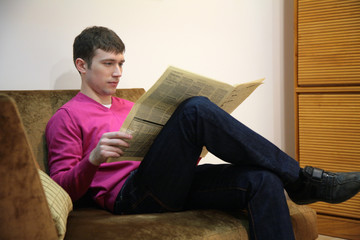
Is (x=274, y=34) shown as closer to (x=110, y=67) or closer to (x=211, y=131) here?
(x=110, y=67)

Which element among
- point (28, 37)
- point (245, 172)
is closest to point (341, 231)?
point (245, 172)

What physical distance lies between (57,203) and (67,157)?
29 cm

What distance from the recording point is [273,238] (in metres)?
1.05

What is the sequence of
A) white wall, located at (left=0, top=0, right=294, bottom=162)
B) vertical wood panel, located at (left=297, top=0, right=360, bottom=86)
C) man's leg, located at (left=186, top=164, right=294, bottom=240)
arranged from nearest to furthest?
man's leg, located at (left=186, top=164, right=294, bottom=240) → white wall, located at (left=0, top=0, right=294, bottom=162) → vertical wood panel, located at (left=297, top=0, right=360, bottom=86)

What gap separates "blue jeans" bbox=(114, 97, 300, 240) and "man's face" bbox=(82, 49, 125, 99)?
0.39 metres

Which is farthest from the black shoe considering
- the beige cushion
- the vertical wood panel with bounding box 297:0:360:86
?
the vertical wood panel with bounding box 297:0:360:86

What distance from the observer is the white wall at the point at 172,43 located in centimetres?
165

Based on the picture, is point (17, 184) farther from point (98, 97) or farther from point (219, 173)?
point (98, 97)

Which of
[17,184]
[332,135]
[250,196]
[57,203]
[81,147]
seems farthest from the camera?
[332,135]

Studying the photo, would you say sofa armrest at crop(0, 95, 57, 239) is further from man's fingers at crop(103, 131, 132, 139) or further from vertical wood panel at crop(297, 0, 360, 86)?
vertical wood panel at crop(297, 0, 360, 86)

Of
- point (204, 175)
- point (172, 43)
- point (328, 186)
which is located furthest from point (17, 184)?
point (172, 43)

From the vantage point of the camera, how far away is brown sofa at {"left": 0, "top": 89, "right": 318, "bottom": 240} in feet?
2.72

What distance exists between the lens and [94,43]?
1.46 meters

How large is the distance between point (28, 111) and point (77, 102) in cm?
17
